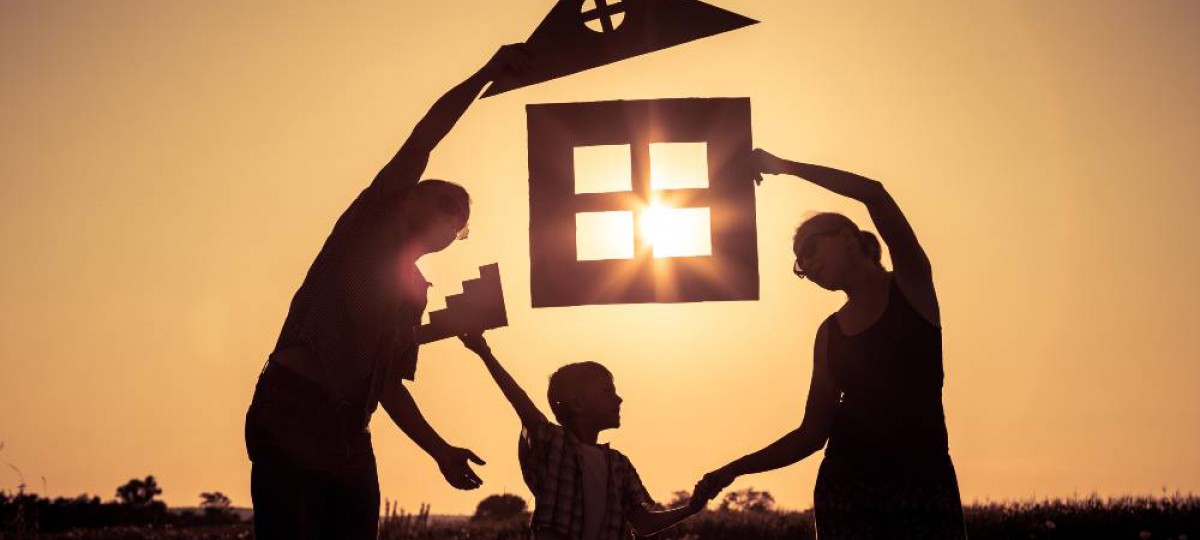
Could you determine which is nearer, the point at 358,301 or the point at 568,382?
the point at 358,301

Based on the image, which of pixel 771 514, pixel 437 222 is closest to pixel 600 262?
pixel 437 222

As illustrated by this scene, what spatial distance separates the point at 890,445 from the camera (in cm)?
406

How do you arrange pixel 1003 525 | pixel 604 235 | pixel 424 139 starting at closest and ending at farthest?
pixel 424 139
pixel 604 235
pixel 1003 525

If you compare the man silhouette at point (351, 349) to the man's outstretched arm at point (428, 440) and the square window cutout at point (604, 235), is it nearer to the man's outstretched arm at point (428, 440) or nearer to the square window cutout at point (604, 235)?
the man's outstretched arm at point (428, 440)

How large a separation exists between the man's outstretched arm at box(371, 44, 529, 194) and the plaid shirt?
135cm

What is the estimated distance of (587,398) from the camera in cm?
509

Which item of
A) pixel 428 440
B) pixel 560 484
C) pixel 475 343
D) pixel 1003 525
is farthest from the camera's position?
pixel 1003 525

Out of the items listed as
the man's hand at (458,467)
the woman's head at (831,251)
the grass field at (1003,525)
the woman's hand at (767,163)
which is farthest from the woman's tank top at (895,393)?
the grass field at (1003,525)

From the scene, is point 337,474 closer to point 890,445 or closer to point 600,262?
point 890,445

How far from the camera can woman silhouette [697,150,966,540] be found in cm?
405

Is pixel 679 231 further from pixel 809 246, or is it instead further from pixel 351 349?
pixel 351 349

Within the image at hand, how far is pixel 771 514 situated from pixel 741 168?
427cm

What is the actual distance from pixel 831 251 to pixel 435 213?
3.86 ft

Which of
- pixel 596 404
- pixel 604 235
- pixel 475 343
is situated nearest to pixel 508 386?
pixel 475 343
